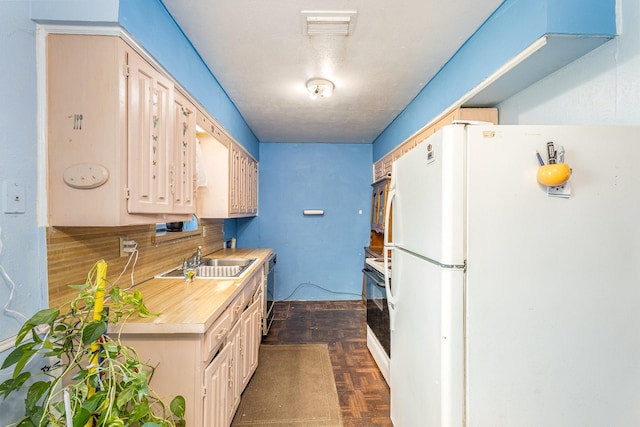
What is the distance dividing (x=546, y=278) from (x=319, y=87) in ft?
6.71

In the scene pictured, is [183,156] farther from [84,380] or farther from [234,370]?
[234,370]

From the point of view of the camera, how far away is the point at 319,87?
2361 mm

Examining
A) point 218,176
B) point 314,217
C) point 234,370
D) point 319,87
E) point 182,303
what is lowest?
point 234,370

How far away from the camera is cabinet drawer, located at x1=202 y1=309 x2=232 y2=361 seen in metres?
1.32

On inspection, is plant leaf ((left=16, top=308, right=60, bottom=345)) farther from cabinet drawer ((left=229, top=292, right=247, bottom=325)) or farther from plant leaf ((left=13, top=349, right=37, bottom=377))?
cabinet drawer ((left=229, top=292, right=247, bottom=325))

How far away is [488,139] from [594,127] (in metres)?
0.40

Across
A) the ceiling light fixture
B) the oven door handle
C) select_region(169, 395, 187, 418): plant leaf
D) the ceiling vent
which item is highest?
the ceiling vent

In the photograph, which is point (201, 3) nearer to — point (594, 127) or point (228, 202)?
point (228, 202)

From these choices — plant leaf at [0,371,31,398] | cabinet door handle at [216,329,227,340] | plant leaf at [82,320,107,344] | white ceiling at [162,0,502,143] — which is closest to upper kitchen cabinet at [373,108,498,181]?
white ceiling at [162,0,502,143]

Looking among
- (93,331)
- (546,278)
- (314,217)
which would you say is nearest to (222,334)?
(93,331)

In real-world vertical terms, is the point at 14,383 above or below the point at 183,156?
below

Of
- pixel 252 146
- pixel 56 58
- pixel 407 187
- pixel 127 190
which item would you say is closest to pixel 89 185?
pixel 127 190

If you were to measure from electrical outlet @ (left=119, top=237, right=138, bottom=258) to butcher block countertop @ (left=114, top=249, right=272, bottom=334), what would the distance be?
251mm

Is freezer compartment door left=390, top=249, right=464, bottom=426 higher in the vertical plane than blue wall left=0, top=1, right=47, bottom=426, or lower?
lower
